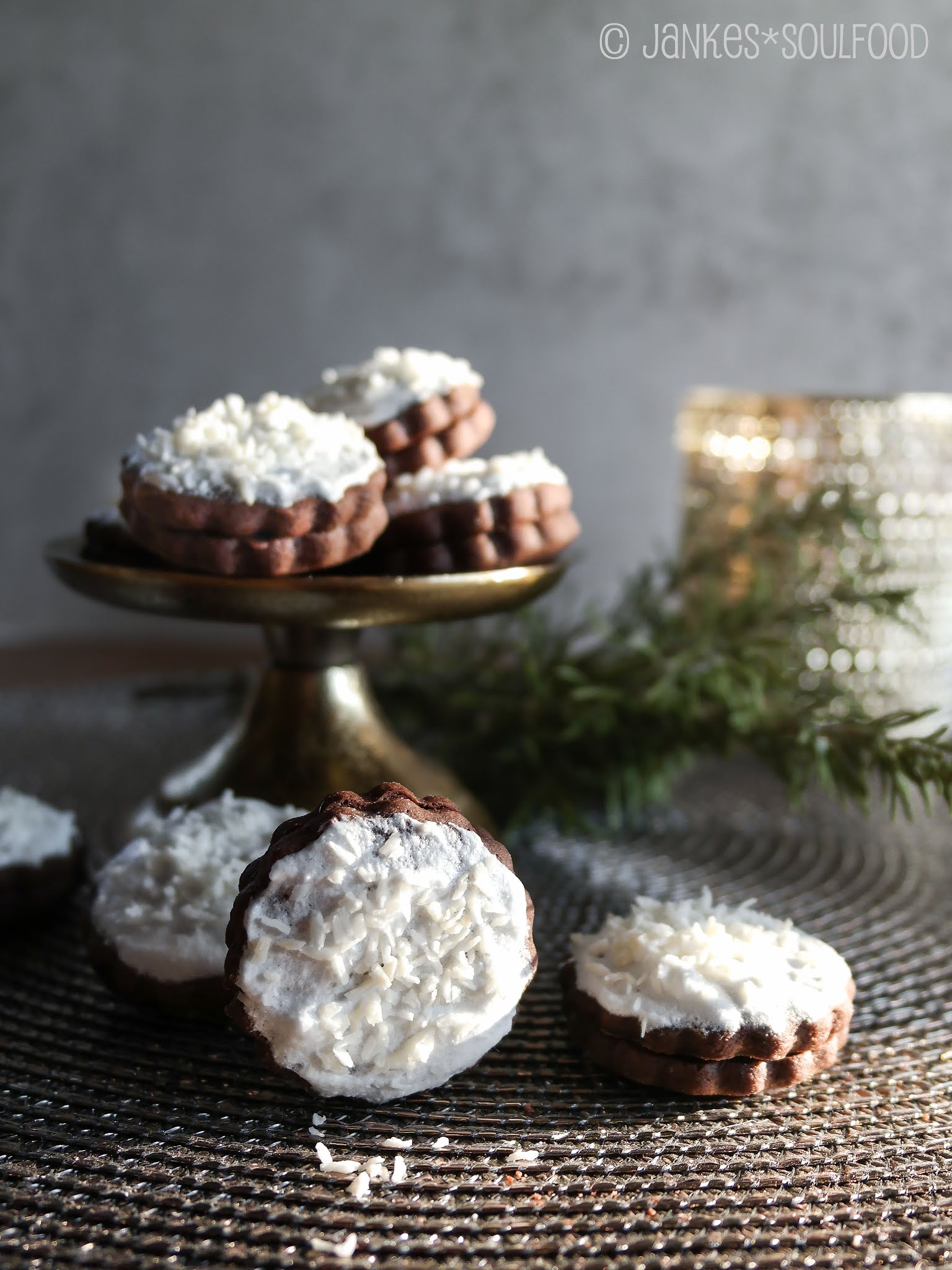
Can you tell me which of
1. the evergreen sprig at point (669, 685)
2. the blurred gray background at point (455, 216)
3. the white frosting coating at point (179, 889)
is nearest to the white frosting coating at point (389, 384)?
the evergreen sprig at point (669, 685)

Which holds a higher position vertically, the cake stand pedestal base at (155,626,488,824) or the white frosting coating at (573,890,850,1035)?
the cake stand pedestal base at (155,626,488,824)

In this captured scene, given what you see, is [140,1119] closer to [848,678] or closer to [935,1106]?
[935,1106]

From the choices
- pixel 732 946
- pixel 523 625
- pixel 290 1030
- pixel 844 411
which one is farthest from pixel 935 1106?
pixel 844 411

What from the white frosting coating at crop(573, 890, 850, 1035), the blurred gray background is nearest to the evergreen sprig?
the white frosting coating at crop(573, 890, 850, 1035)

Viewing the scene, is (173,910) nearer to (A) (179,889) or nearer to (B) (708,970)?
(A) (179,889)

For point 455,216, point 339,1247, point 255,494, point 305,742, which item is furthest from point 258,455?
point 455,216

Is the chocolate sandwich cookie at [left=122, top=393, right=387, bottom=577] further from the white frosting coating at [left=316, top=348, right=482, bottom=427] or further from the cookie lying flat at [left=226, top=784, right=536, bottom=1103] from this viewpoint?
the cookie lying flat at [left=226, top=784, right=536, bottom=1103]
